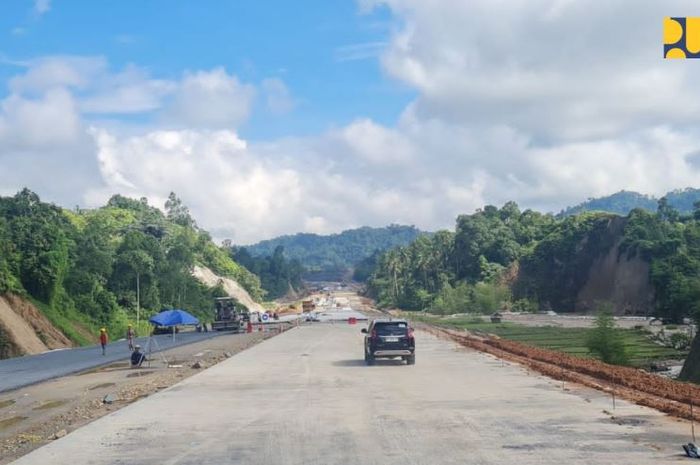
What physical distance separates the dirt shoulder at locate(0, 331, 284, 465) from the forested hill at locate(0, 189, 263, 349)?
24.0 metres

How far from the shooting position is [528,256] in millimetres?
130500

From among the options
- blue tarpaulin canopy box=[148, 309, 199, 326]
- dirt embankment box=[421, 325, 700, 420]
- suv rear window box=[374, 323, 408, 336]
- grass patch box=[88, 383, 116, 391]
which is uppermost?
blue tarpaulin canopy box=[148, 309, 199, 326]

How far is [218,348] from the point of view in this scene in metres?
51.1

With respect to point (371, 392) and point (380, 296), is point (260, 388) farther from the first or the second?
point (380, 296)

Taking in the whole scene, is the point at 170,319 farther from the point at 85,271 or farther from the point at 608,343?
the point at 85,271

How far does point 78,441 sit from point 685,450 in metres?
10.1

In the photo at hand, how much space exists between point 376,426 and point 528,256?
118204mm

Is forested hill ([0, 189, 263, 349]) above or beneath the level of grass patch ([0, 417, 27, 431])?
above

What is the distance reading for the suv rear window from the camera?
3178 centimetres

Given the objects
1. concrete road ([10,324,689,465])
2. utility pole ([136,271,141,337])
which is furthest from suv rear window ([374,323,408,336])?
utility pole ([136,271,141,337])

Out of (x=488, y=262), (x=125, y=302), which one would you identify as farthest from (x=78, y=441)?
(x=488, y=262)

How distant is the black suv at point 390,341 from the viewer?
104ft

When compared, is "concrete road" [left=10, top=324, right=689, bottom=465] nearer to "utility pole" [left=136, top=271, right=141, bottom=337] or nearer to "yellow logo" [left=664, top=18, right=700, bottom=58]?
"yellow logo" [left=664, top=18, right=700, bottom=58]

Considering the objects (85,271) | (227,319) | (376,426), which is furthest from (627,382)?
(227,319)
